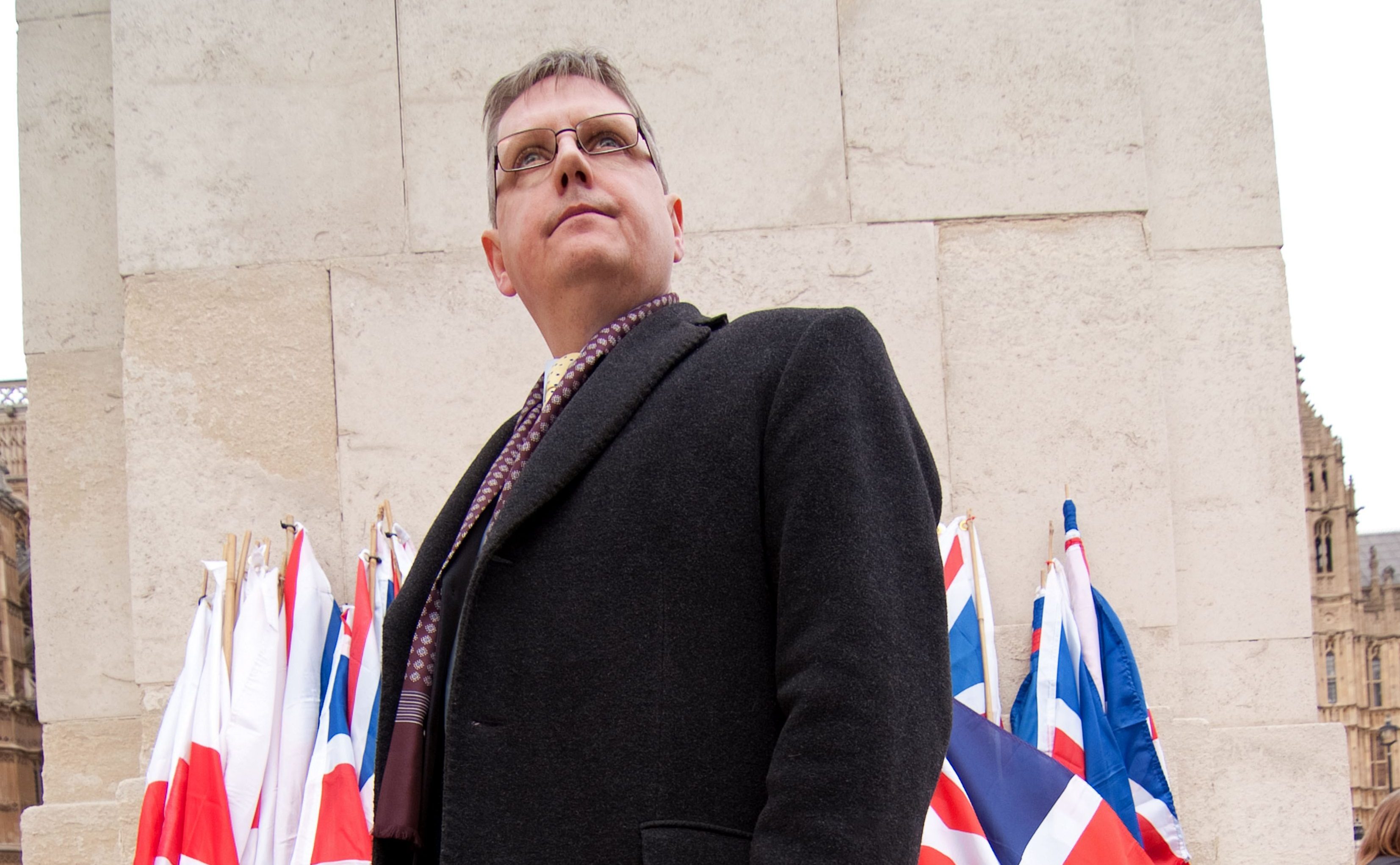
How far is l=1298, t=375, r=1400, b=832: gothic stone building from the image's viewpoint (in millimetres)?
57875

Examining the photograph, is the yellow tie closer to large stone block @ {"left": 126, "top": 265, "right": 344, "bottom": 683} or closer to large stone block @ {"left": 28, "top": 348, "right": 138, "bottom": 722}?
large stone block @ {"left": 126, "top": 265, "right": 344, "bottom": 683}

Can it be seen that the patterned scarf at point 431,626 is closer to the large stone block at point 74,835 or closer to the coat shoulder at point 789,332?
the coat shoulder at point 789,332

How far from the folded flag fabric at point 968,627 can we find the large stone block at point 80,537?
2702mm

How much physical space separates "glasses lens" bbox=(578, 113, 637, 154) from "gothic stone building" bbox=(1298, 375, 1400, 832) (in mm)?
60820

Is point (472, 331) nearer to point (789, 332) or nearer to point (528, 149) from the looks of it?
point (528, 149)

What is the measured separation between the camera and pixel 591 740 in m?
1.26

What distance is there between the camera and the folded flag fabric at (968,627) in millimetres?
3844

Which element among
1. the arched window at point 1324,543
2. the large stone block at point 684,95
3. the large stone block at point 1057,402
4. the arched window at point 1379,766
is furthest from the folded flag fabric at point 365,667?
the arched window at point 1324,543

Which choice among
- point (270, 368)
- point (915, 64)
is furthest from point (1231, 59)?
point (270, 368)

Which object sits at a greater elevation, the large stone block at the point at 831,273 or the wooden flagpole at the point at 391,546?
the large stone block at the point at 831,273

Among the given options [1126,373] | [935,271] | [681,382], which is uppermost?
[935,271]

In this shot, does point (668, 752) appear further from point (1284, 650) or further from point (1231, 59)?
point (1231, 59)

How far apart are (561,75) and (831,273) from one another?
2.68 meters

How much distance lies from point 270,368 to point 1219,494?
3225 mm
